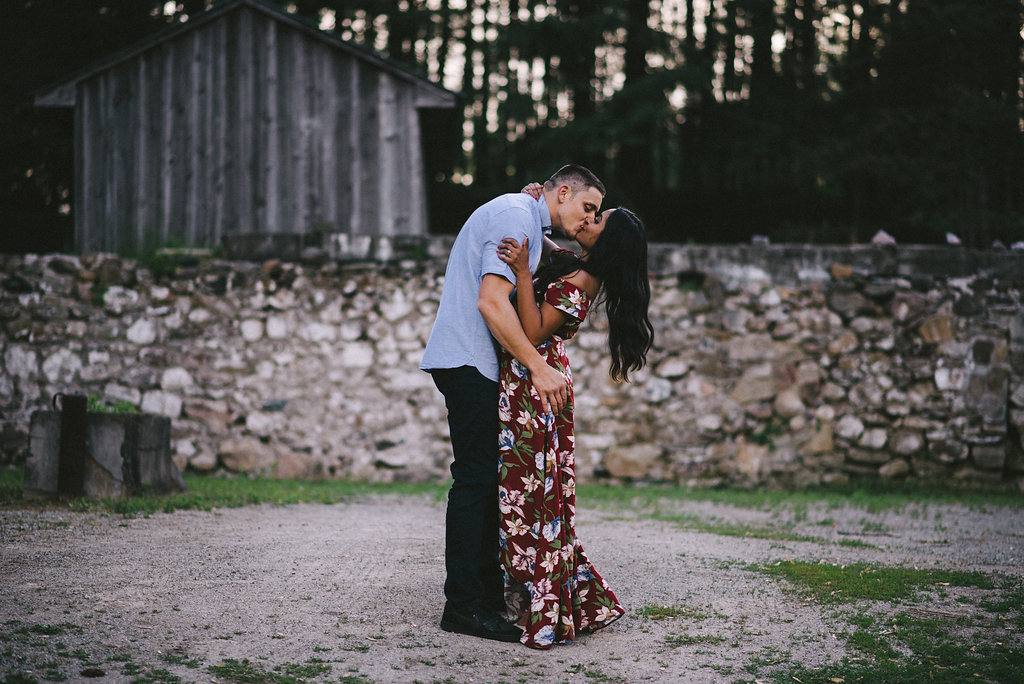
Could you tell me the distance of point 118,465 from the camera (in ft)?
17.5

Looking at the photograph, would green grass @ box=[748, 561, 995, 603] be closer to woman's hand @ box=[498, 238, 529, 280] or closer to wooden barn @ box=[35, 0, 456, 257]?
woman's hand @ box=[498, 238, 529, 280]

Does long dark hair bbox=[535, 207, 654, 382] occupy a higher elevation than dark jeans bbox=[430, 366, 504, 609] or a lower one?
higher

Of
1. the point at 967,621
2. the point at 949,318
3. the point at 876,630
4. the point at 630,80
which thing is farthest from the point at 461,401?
the point at 630,80

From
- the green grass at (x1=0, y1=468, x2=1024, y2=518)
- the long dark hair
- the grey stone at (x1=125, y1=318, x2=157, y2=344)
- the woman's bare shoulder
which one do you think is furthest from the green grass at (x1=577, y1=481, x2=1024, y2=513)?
the grey stone at (x1=125, y1=318, x2=157, y2=344)

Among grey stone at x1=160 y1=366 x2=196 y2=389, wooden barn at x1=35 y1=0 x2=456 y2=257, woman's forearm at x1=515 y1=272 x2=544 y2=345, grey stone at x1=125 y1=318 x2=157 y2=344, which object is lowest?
grey stone at x1=160 y1=366 x2=196 y2=389

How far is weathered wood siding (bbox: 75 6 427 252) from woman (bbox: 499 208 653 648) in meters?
7.25

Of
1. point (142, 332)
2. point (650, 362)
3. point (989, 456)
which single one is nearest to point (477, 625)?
point (650, 362)

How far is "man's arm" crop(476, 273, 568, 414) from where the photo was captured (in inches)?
122

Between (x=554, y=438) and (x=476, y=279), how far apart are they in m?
0.70

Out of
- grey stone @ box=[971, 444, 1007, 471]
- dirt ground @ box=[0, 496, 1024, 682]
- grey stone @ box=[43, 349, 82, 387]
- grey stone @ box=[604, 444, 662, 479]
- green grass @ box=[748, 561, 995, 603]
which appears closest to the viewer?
dirt ground @ box=[0, 496, 1024, 682]

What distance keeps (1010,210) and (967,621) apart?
8.80m

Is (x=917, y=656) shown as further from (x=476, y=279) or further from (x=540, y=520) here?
(x=476, y=279)

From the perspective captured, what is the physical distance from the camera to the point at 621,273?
128 inches

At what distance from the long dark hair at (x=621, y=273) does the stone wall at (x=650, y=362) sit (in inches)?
159
